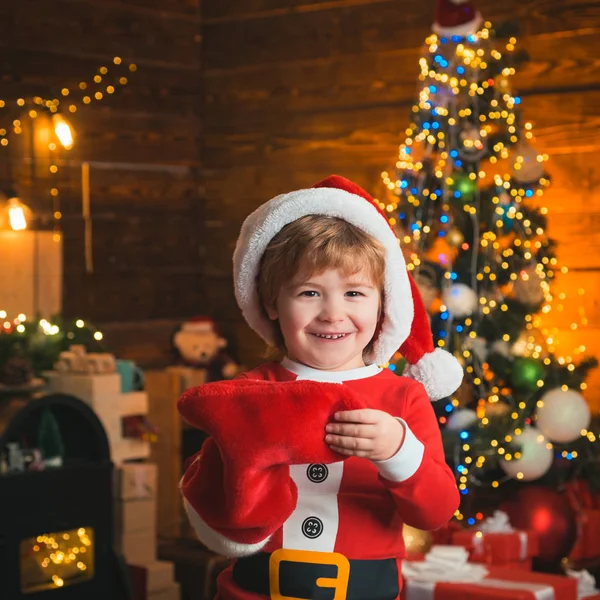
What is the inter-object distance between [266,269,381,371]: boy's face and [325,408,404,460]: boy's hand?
0.14 meters

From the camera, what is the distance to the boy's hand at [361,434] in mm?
1272

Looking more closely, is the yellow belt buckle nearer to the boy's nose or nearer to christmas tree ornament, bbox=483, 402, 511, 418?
the boy's nose

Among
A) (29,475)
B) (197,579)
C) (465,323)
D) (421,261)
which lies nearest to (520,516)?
(465,323)

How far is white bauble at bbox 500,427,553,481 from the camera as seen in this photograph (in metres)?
3.35

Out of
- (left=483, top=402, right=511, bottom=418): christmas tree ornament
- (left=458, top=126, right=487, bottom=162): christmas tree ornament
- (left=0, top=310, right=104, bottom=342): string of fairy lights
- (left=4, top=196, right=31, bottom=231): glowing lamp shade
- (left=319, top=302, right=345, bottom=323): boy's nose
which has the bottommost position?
(left=483, top=402, right=511, bottom=418): christmas tree ornament

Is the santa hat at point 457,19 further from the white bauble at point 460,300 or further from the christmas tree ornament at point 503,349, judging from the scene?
the christmas tree ornament at point 503,349

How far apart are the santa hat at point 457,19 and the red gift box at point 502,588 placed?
1670 millimetres

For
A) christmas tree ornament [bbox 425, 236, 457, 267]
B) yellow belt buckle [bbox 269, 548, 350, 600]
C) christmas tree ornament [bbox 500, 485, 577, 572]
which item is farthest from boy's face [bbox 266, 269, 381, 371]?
christmas tree ornament [bbox 500, 485, 577, 572]

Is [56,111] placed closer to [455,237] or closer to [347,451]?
[455,237]

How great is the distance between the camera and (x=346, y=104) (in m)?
4.41

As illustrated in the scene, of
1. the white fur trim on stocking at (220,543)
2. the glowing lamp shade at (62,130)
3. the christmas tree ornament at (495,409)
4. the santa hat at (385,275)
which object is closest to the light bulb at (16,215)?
the glowing lamp shade at (62,130)

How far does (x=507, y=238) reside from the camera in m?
3.54

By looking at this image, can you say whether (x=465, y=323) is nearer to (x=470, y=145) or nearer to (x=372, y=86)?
(x=470, y=145)

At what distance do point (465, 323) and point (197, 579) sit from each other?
125cm
